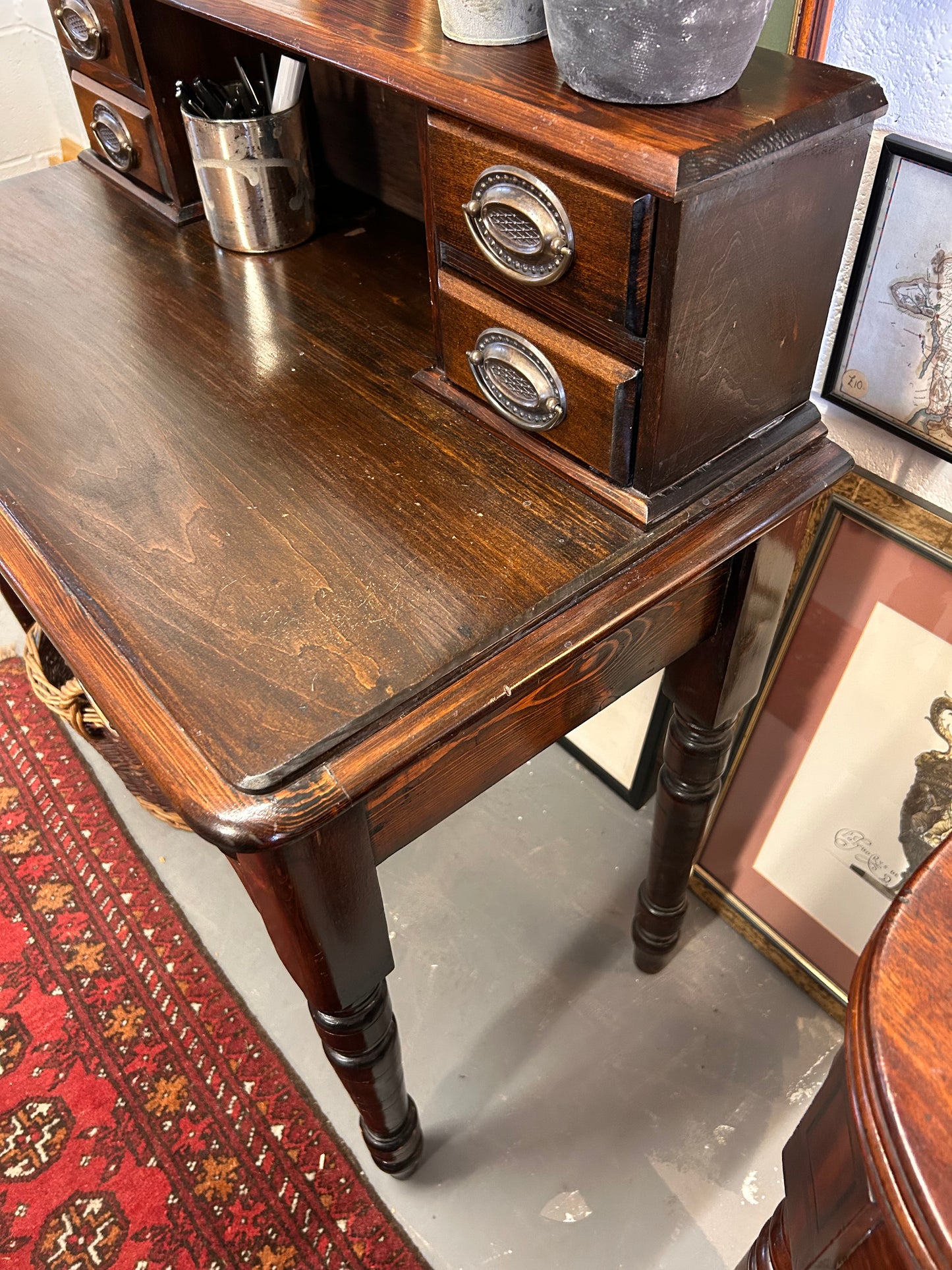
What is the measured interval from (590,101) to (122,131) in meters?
0.72

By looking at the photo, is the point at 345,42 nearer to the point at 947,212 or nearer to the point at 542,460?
the point at 542,460

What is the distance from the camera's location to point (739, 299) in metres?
0.59

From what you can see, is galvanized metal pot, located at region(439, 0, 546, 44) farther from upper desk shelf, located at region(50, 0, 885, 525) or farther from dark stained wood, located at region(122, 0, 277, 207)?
dark stained wood, located at region(122, 0, 277, 207)

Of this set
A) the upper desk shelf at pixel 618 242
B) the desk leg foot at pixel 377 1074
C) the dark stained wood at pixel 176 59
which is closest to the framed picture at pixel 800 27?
the upper desk shelf at pixel 618 242

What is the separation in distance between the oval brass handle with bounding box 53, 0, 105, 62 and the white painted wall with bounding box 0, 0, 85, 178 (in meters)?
0.89

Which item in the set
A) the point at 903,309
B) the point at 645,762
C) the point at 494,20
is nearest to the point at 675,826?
the point at 645,762

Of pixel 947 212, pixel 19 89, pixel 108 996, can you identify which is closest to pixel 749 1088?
pixel 108 996

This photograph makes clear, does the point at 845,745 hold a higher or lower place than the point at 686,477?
lower

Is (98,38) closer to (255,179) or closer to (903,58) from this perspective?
(255,179)

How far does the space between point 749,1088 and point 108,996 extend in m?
0.83

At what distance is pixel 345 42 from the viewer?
652mm

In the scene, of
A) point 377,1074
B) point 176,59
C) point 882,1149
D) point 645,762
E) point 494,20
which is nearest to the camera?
point 882,1149

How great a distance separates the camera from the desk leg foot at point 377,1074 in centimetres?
76

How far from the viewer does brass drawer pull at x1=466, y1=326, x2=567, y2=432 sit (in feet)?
2.14
